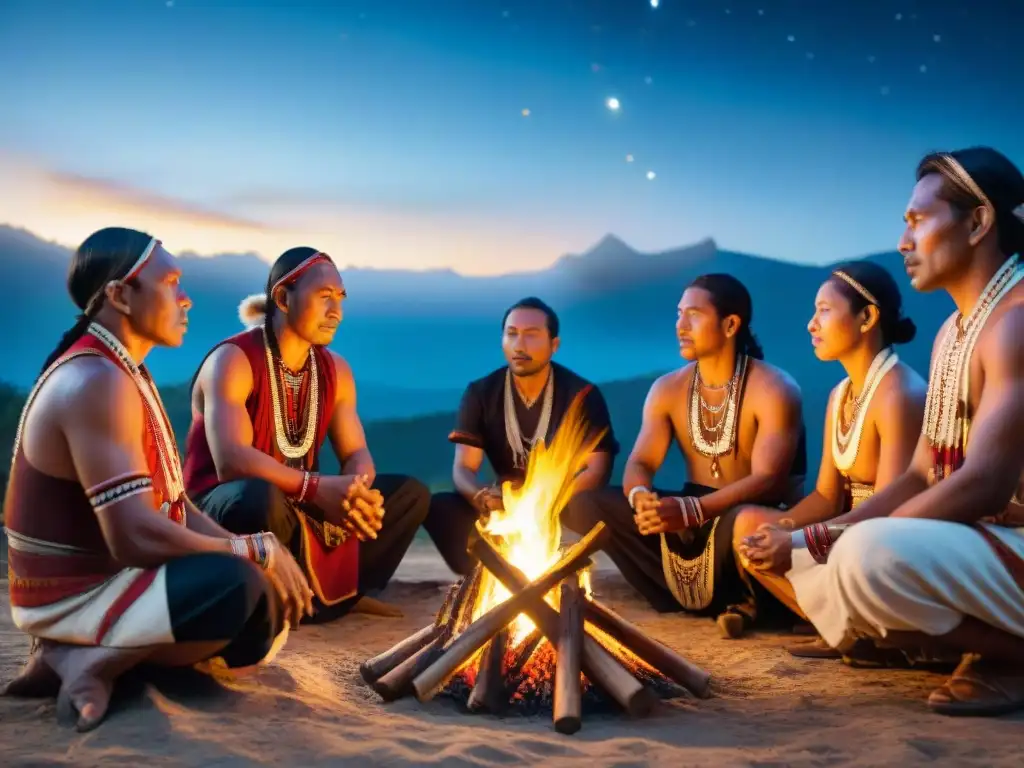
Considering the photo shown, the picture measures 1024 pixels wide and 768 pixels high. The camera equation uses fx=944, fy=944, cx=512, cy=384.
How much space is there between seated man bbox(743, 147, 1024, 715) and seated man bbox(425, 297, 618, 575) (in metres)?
2.37

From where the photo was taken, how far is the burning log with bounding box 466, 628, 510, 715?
329 cm

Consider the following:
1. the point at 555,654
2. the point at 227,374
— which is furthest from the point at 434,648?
the point at 227,374

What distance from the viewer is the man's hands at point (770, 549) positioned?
3.45 meters

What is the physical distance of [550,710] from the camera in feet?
10.9

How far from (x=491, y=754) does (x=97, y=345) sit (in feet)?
5.89

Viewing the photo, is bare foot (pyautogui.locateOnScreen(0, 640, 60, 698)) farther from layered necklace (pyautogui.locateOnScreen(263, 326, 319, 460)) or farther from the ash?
layered necklace (pyautogui.locateOnScreen(263, 326, 319, 460))

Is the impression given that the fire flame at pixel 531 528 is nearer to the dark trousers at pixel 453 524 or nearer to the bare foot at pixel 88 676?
the bare foot at pixel 88 676

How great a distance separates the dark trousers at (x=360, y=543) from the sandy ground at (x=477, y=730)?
2.75 ft

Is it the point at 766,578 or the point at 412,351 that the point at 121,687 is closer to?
the point at 766,578

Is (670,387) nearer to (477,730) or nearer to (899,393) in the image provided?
(899,393)

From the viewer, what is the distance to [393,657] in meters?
3.70

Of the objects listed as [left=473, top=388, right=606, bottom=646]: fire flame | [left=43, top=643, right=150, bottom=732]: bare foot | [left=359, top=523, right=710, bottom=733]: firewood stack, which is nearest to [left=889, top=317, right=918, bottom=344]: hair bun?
[left=473, top=388, right=606, bottom=646]: fire flame

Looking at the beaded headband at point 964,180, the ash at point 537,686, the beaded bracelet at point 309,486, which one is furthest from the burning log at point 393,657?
the beaded headband at point 964,180

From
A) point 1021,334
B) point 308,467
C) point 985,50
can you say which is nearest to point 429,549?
point 308,467
